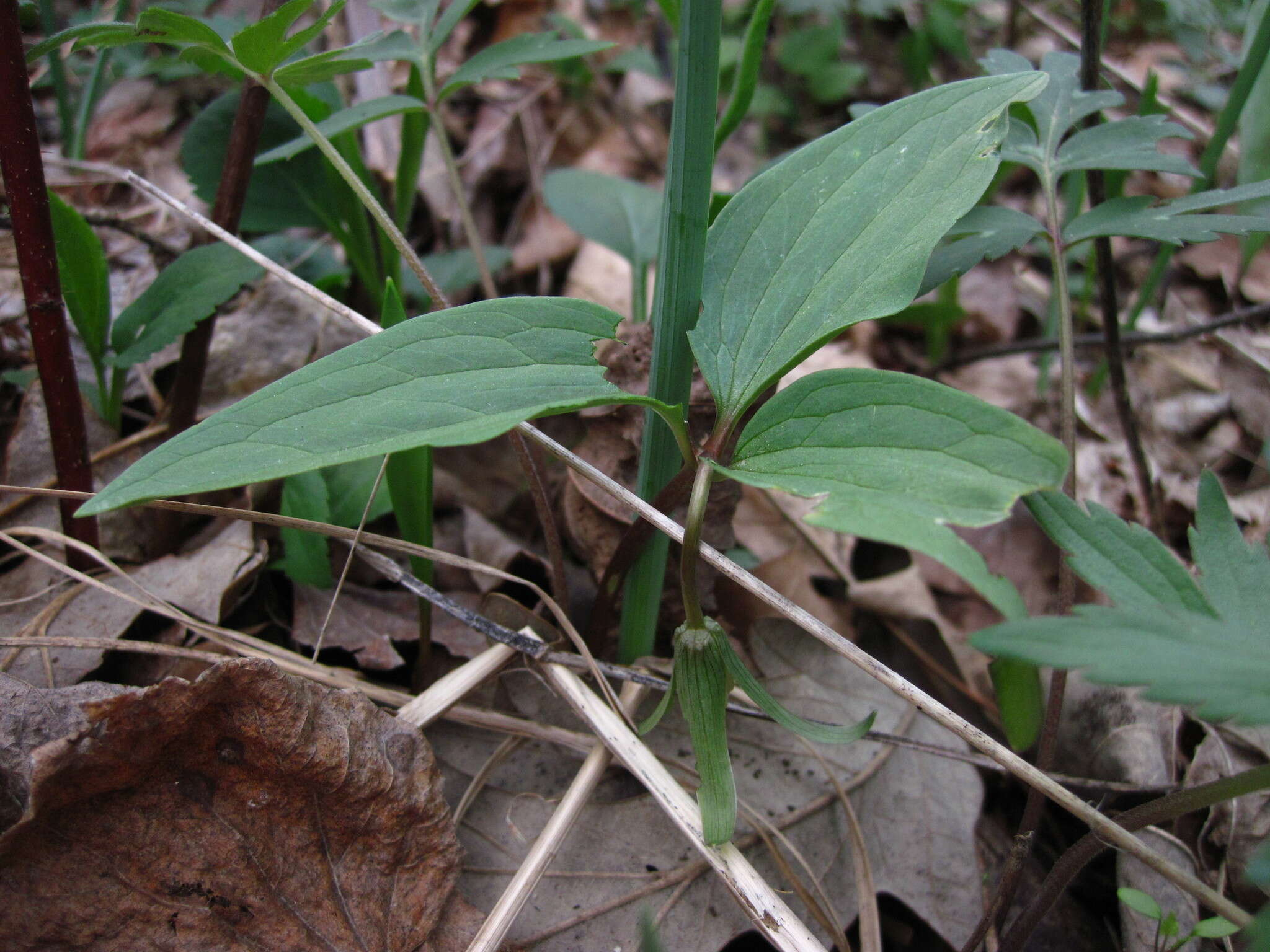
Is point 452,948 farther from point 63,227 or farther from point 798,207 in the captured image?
point 63,227

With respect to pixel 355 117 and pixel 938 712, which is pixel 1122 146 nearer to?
pixel 938 712

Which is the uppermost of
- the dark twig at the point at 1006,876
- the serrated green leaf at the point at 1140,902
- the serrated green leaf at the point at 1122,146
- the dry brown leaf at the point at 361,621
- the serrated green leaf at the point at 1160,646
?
the serrated green leaf at the point at 1122,146

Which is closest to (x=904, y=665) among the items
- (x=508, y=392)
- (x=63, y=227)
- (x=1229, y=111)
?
(x=508, y=392)

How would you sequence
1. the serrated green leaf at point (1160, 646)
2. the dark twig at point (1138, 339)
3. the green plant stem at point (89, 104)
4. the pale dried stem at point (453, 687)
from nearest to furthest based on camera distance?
the serrated green leaf at point (1160, 646)
the pale dried stem at point (453, 687)
the green plant stem at point (89, 104)
the dark twig at point (1138, 339)

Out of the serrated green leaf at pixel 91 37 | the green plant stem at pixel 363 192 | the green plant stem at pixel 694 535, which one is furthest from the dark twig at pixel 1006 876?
the serrated green leaf at pixel 91 37

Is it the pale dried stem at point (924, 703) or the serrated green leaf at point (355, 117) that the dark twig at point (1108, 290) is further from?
the serrated green leaf at point (355, 117)

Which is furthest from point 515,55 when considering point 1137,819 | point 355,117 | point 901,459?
point 1137,819

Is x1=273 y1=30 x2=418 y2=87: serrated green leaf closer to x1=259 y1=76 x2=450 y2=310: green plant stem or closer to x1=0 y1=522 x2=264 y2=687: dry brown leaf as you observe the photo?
x1=259 y1=76 x2=450 y2=310: green plant stem
